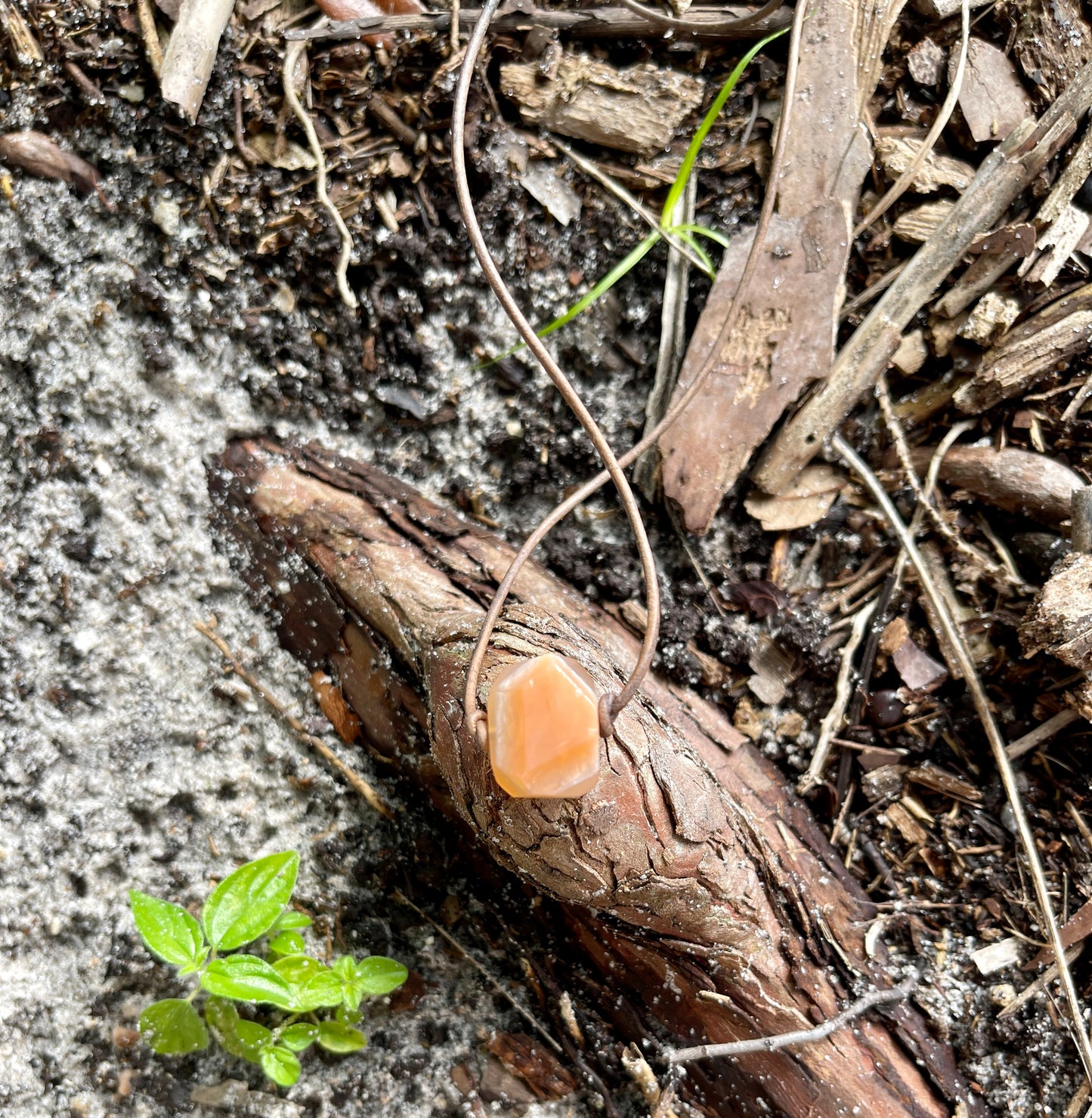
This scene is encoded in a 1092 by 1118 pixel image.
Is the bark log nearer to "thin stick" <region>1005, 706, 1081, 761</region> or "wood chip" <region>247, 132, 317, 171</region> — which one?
"thin stick" <region>1005, 706, 1081, 761</region>

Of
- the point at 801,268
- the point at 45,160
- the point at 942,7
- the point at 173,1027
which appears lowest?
the point at 173,1027

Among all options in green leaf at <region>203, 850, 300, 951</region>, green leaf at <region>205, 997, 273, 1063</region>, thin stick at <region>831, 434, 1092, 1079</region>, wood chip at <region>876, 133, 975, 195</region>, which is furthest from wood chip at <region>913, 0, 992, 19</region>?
green leaf at <region>205, 997, 273, 1063</region>

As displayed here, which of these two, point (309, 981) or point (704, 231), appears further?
point (704, 231)

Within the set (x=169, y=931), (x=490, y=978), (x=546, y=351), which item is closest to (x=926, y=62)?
(x=546, y=351)

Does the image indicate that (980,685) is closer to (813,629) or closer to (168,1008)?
(813,629)

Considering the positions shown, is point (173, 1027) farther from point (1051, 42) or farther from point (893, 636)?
point (1051, 42)

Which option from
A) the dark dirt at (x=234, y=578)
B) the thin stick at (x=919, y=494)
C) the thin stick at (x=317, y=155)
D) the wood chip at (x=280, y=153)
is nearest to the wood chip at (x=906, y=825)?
the dark dirt at (x=234, y=578)
